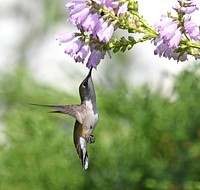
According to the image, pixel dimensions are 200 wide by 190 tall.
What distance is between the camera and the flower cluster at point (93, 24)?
1.16 meters

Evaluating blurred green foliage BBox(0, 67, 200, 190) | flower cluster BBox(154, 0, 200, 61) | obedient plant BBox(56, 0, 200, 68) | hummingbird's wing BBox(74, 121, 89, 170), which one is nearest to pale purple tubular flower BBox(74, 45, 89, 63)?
obedient plant BBox(56, 0, 200, 68)

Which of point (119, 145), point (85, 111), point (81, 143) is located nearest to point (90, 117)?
point (85, 111)

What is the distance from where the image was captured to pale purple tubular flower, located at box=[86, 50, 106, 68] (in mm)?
1199

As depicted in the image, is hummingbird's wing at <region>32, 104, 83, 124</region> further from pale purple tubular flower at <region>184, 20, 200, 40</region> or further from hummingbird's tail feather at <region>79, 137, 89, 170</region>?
pale purple tubular flower at <region>184, 20, 200, 40</region>

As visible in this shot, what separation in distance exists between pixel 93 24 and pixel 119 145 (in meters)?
1.91

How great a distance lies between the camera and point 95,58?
3.94 feet

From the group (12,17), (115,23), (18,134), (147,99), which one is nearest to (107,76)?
(147,99)

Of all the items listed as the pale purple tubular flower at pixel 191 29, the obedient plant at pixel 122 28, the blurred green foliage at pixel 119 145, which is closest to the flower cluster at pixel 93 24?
the obedient plant at pixel 122 28

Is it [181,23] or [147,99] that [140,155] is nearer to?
[147,99]

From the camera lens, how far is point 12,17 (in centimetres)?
563

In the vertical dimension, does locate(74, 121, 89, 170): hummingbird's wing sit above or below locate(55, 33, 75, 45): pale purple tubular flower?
below

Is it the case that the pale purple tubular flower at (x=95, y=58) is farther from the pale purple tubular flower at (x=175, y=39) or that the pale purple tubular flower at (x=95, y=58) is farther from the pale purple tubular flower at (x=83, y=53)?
the pale purple tubular flower at (x=175, y=39)

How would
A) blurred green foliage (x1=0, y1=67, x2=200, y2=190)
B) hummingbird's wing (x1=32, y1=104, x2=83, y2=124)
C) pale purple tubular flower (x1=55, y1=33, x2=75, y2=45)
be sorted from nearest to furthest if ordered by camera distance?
pale purple tubular flower (x1=55, y1=33, x2=75, y2=45) < hummingbird's wing (x1=32, y1=104, x2=83, y2=124) < blurred green foliage (x1=0, y1=67, x2=200, y2=190)

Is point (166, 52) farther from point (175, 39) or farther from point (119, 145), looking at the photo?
point (119, 145)
